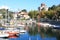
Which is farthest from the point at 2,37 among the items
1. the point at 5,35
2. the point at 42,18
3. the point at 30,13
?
the point at 30,13

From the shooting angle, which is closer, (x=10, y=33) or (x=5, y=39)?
(x=5, y=39)

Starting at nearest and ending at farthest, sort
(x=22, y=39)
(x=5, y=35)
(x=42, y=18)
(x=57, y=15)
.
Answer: (x=22, y=39)
(x=5, y=35)
(x=57, y=15)
(x=42, y=18)

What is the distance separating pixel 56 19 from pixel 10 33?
40718 millimetres

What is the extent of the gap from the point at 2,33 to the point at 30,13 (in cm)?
6446

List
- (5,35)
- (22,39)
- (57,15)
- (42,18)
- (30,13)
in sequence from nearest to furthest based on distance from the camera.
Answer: (22,39), (5,35), (57,15), (42,18), (30,13)

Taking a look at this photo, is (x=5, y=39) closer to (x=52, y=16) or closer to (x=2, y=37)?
(x=2, y=37)

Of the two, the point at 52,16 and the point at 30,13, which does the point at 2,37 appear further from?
the point at 30,13

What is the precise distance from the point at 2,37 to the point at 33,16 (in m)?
65.9

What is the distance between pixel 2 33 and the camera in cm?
3181

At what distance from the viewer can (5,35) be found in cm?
3131

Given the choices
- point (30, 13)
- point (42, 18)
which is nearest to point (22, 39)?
point (42, 18)

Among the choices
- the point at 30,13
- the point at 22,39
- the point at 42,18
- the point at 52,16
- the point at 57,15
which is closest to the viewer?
the point at 22,39

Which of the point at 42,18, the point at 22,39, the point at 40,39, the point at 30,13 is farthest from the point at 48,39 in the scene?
the point at 30,13

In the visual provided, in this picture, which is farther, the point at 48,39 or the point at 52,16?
the point at 52,16
